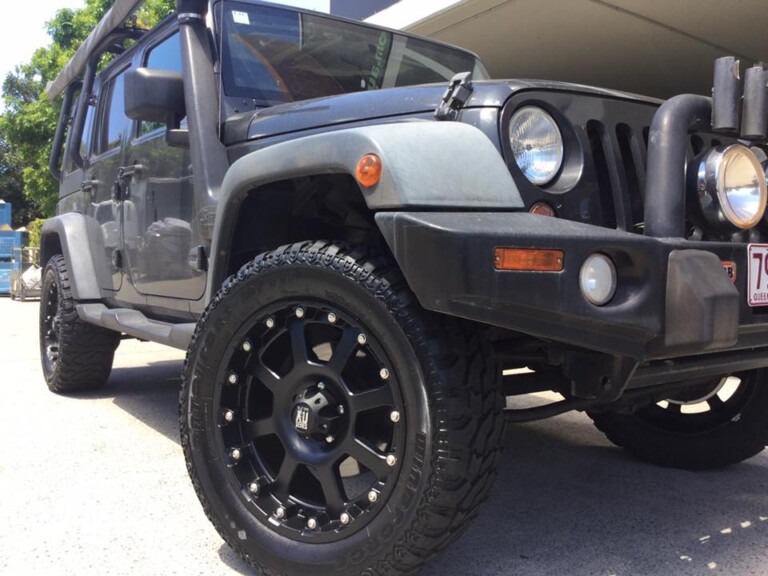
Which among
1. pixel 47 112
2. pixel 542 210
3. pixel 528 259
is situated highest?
pixel 47 112

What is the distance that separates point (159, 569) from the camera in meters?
2.26

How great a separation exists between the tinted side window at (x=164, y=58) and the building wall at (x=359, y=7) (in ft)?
23.2

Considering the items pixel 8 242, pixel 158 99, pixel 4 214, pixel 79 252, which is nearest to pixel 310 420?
pixel 158 99

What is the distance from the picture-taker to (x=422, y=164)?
6.09 feet

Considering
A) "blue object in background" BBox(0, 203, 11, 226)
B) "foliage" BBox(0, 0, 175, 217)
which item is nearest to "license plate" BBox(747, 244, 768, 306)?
"foliage" BBox(0, 0, 175, 217)

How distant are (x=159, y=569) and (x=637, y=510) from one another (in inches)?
70.3

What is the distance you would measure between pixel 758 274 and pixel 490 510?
137 cm

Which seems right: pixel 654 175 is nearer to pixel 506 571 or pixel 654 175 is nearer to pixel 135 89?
pixel 506 571

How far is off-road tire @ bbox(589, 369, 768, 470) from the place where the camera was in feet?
10.2

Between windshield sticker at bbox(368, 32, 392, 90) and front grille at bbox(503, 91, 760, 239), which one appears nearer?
front grille at bbox(503, 91, 760, 239)

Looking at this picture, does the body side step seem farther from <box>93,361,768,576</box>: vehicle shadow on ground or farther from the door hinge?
the door hinge

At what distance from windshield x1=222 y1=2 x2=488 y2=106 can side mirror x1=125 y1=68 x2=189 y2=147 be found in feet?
0.73

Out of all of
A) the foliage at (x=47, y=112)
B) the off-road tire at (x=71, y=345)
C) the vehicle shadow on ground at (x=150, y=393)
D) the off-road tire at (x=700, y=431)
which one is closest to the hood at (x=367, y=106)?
the off-road tire at (x=700, y=431)

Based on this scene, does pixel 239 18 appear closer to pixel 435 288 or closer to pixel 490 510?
pixel 435 288
